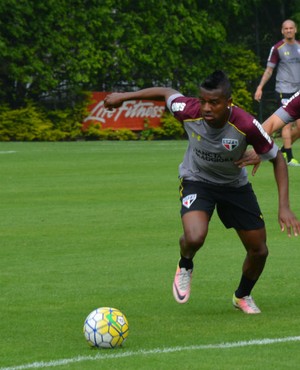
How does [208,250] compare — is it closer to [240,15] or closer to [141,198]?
[141,198]

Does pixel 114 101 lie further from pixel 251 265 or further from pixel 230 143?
pixel 251 265

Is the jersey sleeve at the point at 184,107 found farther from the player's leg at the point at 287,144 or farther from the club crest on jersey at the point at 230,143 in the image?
the player's leg at the point at 287,144

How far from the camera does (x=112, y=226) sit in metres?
14.3

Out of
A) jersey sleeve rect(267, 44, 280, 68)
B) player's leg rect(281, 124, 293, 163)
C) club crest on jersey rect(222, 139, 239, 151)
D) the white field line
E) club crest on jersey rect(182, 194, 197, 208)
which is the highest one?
club crest on jersey rect(222, 139, 239, 151)

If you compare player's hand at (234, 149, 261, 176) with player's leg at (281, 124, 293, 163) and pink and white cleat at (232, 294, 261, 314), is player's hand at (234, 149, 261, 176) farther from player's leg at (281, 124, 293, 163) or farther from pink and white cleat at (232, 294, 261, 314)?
player's leg at (281, 124, 293, 163)

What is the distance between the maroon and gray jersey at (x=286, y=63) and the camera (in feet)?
Answer: 75.7

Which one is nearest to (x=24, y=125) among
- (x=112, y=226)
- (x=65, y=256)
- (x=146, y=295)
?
(x=112, y=226)

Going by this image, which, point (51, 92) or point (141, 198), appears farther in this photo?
point (51, 92)

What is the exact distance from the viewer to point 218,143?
8883 millimetres

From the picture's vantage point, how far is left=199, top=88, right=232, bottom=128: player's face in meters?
8.66

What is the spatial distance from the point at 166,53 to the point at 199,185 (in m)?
27.5

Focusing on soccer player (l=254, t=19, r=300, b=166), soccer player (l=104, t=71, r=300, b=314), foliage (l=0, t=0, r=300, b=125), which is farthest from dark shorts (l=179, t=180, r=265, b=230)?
foliage (l=0, t=0, r=300, b=125)

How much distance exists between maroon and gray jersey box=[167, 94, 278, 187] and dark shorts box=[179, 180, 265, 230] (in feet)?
0.19

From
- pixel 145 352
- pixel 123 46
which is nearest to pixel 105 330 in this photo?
pixel 145 352
